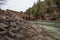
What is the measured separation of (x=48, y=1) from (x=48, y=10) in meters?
5.99

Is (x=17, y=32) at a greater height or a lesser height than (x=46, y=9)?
lesser

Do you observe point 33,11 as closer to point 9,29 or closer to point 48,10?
point 48,10

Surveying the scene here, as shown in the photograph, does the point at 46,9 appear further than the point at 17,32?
Yes

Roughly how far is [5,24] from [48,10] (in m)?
69.4

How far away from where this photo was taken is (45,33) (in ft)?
55.0

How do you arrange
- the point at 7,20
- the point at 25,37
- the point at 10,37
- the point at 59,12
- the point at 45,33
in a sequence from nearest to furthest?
the point at 10,37
the point at 25,37
the point at 7,20
the point at 45,33
the point at 59,12

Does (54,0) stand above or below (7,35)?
above

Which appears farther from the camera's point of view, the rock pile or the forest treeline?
the forest treeline

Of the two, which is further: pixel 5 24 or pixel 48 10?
pixel 48 10

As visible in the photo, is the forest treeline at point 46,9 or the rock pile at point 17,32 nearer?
the rock pile at point 17,32

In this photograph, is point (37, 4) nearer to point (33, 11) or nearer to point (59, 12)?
point (33, 11)

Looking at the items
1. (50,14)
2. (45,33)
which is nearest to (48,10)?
A: (50,14)

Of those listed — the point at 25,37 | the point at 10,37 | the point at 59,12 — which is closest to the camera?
the point at 10,37

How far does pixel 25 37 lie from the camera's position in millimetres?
14164
